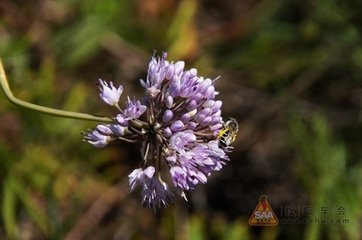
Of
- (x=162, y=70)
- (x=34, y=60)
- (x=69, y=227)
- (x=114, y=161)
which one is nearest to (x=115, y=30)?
(x=34, y=60)

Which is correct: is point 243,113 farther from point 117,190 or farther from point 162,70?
point 162,70

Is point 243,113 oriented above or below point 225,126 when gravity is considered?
above
